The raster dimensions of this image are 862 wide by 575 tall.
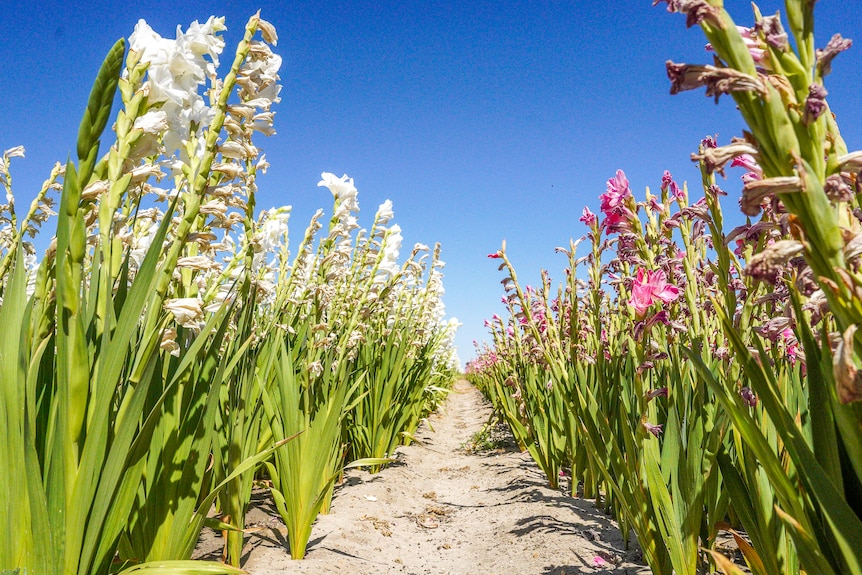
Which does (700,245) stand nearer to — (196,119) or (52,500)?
(196,119)

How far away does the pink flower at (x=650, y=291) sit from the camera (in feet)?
6.32

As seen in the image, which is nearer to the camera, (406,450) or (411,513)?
(411,513)

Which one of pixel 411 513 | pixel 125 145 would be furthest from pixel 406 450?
pixel 125 145

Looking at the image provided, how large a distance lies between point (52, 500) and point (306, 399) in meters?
1.64

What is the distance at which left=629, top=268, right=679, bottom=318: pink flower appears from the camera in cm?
193

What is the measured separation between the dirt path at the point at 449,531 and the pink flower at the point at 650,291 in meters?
1.23

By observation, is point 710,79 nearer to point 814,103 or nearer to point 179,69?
point 814,103

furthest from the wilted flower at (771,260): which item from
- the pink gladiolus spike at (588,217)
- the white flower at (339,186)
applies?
the white flower at (339,186)

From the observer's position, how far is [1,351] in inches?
51.2

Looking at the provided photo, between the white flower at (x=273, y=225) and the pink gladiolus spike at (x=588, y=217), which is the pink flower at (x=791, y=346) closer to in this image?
the pink gladiolus spike at (x=588, y=217)

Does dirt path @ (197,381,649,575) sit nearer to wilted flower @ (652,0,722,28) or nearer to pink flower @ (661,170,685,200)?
pink flower @ (661,170,685,200)

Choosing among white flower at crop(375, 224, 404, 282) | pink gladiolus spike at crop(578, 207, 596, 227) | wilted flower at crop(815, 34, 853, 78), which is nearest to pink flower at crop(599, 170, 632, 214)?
pink gladiolus spike at crop(578, 207, 596, 227)

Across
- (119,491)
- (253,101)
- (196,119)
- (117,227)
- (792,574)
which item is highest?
(253,101)

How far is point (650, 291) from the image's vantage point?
1.95 m
